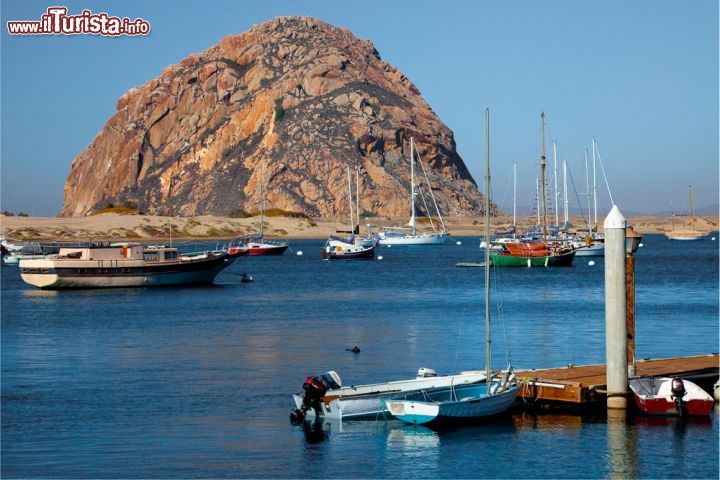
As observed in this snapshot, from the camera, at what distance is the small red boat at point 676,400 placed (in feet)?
95.3

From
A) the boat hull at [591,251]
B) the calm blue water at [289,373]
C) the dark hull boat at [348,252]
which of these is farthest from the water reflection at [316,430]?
the dark hull boat at [348,252]

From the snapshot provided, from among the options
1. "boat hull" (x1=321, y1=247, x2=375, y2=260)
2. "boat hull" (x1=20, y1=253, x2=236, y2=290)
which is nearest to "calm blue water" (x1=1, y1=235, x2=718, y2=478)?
"boat hull" (x1=20, y1=253, x2=236, y2=290)

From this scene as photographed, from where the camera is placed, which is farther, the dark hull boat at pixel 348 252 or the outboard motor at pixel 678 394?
the dark hull boat at pixel 348 252

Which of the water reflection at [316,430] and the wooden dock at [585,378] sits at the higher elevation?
the wooden dock at [585,378]

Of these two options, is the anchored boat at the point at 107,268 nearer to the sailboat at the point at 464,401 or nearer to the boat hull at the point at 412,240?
the sailboat at the point at 464,401

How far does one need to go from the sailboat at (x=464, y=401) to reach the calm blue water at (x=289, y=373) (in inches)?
19.3

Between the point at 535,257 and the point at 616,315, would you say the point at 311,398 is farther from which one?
the point at 535,257

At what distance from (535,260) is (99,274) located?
142ft

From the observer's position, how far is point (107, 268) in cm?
7938

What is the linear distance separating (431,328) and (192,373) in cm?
1677

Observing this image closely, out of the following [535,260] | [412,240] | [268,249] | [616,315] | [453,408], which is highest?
[412,240]

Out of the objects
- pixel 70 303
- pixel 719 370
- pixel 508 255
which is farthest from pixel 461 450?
pixel 508 255

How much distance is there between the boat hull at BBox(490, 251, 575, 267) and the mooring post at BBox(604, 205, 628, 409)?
242 feet

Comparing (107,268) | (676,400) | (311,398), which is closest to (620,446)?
(676,400)
